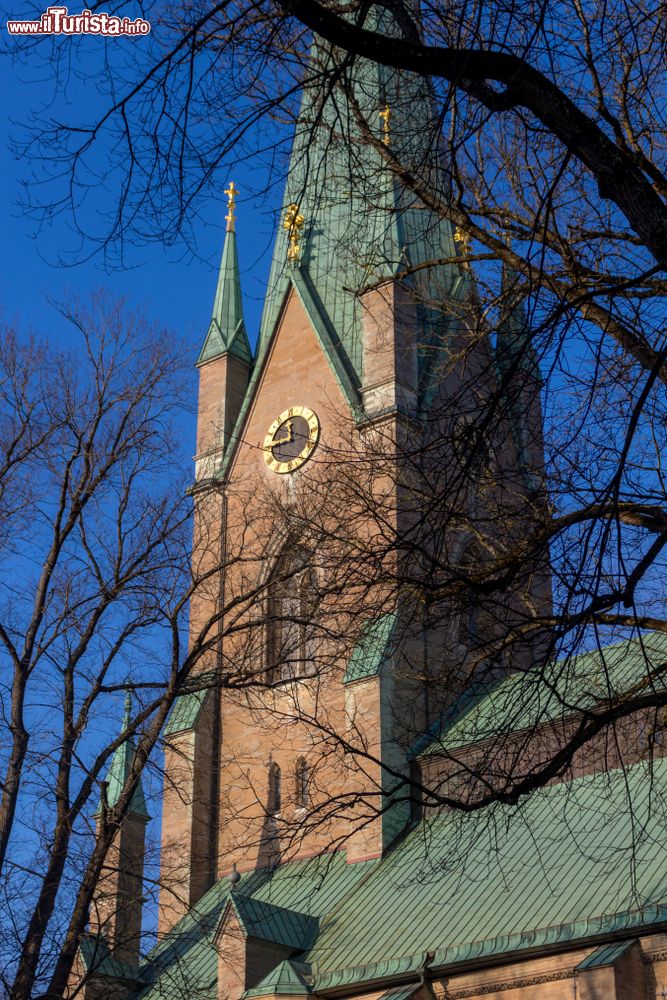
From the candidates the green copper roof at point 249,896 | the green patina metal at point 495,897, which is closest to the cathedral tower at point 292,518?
the green copper roof at point 249,896

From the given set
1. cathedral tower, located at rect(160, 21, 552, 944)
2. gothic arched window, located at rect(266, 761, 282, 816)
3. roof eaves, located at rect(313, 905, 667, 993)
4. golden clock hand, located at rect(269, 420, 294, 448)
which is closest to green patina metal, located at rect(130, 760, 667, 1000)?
roof eaves, located at rect(313, 905, 667, 993)

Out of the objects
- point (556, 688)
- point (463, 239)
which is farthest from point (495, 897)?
point (556, 688)

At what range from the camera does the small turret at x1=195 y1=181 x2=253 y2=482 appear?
32625 mm

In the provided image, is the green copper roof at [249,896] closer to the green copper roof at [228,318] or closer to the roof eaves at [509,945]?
the roof eaves at [509,945]

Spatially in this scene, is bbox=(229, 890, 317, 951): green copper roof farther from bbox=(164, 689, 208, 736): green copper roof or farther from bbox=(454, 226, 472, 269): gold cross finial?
bbox=(454, 226, 472, 269): gold cross finial

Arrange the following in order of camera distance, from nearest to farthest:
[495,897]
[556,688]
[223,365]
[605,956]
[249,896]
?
[556,688]
[605,956]
[495,897]
[249,896]
[223,365]

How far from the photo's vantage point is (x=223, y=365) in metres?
33.5

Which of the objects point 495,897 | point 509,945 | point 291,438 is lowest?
point 509,945

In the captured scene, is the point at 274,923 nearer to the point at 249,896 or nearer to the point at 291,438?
the point at 249,896

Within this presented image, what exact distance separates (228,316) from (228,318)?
0.20 feet

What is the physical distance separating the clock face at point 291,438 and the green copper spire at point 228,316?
3020 mm

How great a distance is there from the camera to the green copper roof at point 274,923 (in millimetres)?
21984

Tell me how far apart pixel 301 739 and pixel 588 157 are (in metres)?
21.9

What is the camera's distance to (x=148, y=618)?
15461mm
